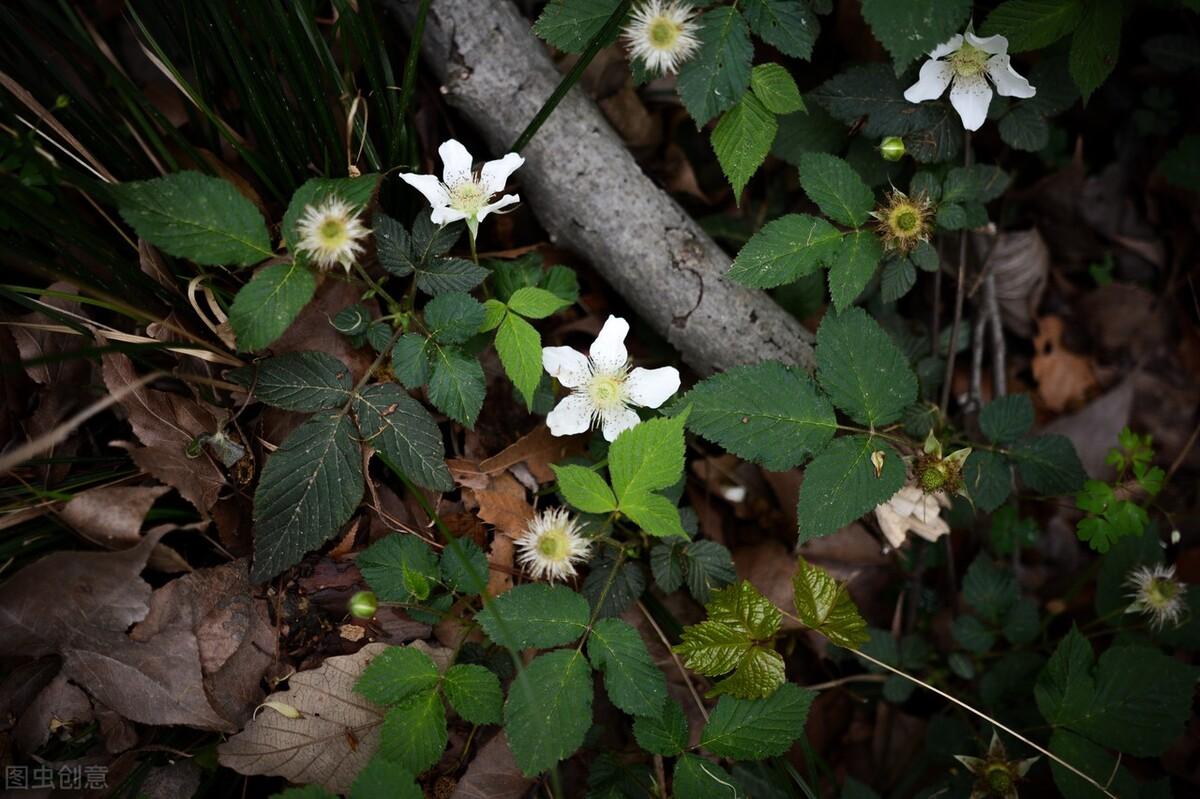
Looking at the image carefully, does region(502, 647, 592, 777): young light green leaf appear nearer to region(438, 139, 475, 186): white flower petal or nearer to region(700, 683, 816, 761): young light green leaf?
region(700, 683, 816, 761): young light green leaf

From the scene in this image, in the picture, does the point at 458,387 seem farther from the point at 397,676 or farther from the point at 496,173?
the point at 397,676

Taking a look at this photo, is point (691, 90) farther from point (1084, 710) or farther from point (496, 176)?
point (1084, 710)

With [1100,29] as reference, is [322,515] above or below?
below

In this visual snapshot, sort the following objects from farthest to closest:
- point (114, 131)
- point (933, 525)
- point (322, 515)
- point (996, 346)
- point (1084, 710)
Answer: point (996, 346) < point (933, 525) < point (1084, 710) < point (114, 131) < point (322, 515)

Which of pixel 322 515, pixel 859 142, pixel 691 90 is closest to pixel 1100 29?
pixel 859 142

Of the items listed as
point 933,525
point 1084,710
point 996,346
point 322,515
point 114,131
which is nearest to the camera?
point 322,515

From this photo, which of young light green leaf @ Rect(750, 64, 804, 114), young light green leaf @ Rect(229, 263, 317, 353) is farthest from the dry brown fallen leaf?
young light green leaf @ Rect(229, 263, 317, 353)

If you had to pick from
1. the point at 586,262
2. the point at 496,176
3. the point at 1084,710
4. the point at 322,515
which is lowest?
the point at 1084,710
